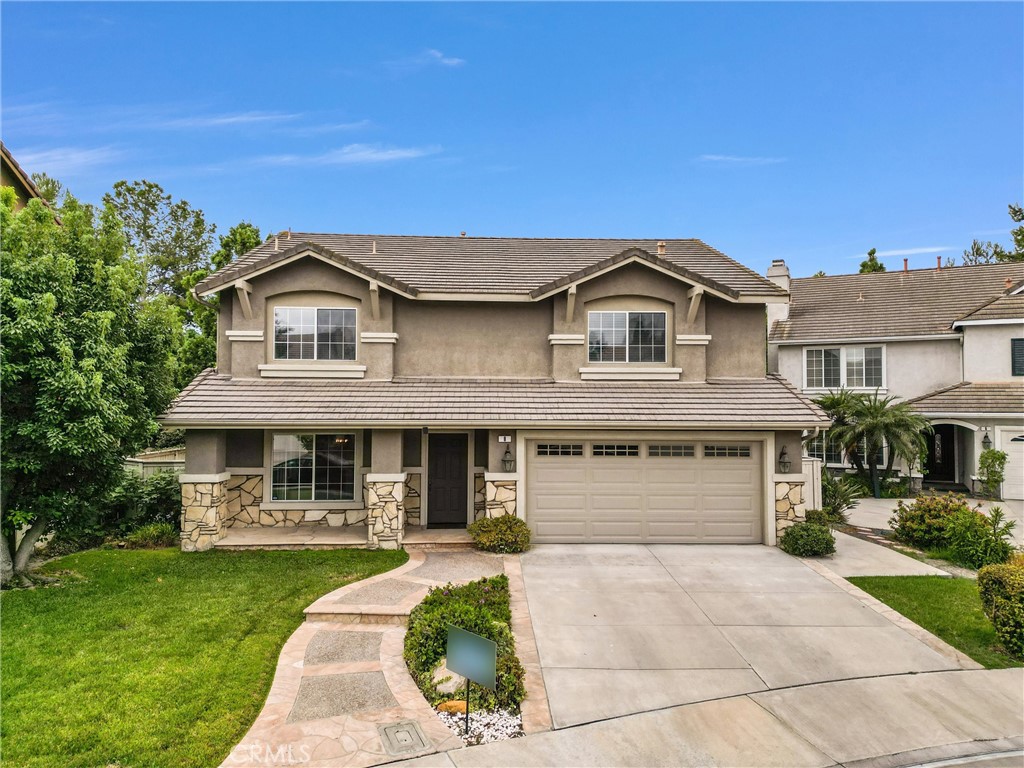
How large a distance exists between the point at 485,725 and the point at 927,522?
1125cm

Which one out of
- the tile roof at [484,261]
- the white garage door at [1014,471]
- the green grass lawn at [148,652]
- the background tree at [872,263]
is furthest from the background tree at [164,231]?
the background tree at [872,263]

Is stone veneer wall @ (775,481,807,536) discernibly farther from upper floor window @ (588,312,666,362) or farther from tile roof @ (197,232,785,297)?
tile roof @ (197,232,785,297)

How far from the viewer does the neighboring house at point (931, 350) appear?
1745cm

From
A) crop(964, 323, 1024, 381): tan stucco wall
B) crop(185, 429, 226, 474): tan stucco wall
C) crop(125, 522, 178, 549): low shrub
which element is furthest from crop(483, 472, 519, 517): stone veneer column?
crop(964, 323, 1024, 381): tan stucco wall

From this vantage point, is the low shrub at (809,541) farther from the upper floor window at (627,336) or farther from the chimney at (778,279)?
the chimney at (778,279)

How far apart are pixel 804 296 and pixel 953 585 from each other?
1735cm

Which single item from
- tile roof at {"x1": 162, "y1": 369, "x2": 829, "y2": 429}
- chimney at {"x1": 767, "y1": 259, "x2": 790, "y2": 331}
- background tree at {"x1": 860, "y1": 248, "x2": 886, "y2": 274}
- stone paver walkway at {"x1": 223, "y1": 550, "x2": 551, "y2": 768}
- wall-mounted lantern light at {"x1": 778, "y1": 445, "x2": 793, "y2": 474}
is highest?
background tree at {"x1": 860, "y1": 248, "x2": 886, "y2": 274}

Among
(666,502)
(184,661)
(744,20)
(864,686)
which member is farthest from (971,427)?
(184,661)

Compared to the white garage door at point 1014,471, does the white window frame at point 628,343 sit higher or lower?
higher

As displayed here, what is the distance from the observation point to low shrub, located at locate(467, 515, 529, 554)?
10.5 meters

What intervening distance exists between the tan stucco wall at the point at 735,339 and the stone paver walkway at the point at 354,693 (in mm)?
7782

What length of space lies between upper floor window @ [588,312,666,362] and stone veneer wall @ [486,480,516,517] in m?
3.77

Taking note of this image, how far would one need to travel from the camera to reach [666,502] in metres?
11.3

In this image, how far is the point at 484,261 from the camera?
572 inches
